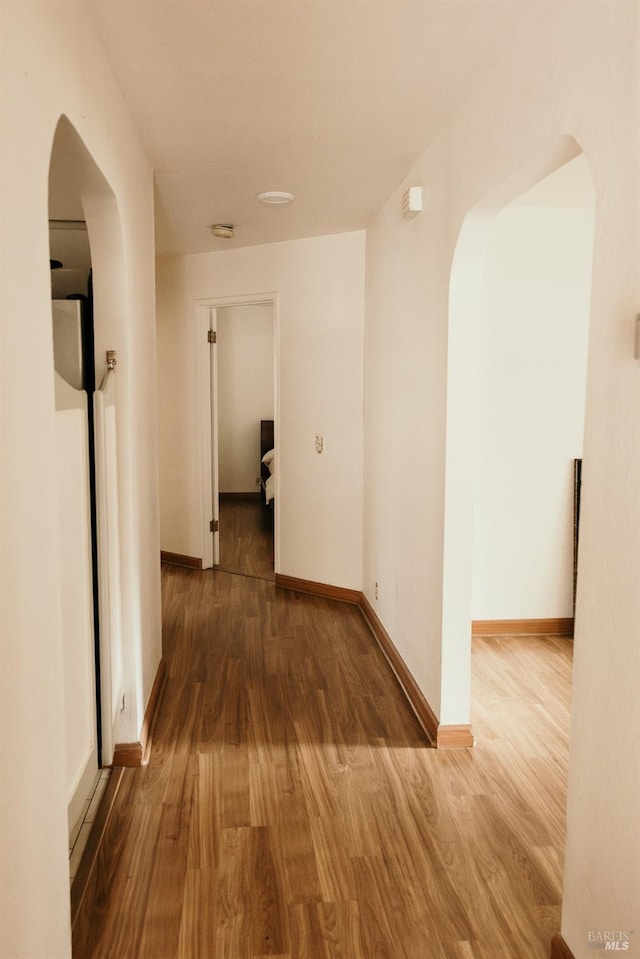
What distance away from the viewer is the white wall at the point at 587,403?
1493 mm

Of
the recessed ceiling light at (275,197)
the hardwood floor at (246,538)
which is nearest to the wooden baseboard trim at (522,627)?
the hardwood floor at (246,538)

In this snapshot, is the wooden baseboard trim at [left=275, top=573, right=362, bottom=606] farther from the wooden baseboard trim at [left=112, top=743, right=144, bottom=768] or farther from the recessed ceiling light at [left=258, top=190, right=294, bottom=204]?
the recessed ceiling light at [left=258, top=190, right=294, bottom=204]

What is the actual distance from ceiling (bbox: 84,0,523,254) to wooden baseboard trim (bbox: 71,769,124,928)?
7.77 feet

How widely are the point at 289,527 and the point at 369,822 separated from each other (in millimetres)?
2953

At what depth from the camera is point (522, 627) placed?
432cm

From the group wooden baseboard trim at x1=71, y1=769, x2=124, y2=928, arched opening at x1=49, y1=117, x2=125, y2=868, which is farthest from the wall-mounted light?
wooden baseboard trim at x1=71, y1=769, x2=124, y2=928

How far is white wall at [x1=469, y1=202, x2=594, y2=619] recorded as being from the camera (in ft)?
13.3

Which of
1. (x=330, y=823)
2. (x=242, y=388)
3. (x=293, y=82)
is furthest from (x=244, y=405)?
(x=330, y=823)

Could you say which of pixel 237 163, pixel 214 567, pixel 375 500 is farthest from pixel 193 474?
pixel 237 163

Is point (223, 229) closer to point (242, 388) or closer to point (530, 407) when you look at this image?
point (530, 407)

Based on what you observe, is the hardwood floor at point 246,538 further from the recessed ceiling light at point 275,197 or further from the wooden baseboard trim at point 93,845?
the wooden baseboard trim at point 93,845

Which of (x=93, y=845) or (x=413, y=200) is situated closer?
(x=93, y=845)

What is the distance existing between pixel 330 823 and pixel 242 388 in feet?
22.5

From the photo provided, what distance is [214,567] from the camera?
588 centimetres
